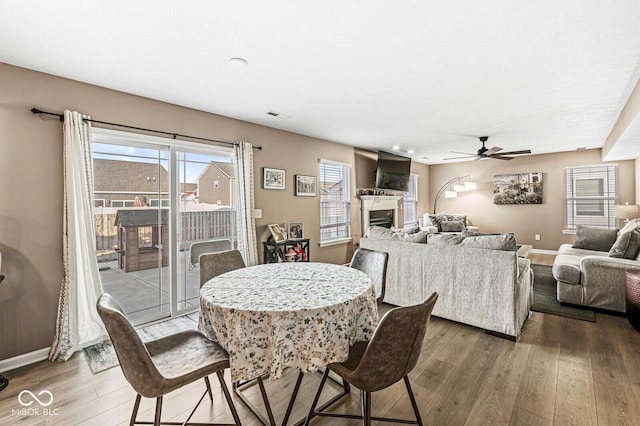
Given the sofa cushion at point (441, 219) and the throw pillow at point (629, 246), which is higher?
the sofa cushion at point (441, 219)

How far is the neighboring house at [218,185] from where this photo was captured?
12.2 feet

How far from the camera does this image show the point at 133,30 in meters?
1.98

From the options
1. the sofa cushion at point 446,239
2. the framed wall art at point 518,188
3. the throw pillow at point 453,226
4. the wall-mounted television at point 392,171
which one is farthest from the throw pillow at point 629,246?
the framed wall art at point 518,188

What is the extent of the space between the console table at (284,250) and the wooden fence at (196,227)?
51cm

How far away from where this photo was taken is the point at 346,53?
2309 mm

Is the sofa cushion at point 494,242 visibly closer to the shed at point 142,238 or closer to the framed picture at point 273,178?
the framed picture at point 273,178

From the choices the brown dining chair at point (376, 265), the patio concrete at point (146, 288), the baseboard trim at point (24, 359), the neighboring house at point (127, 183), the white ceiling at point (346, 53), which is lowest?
the baseboard trim at point (24, 359)

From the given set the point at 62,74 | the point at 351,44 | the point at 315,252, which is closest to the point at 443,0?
the point at 351,44

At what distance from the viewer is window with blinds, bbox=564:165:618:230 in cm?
650

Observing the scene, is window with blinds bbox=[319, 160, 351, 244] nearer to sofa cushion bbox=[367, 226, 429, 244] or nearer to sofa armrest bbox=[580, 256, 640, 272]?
sofa cushion bbox=[367, 226, 429, 244]

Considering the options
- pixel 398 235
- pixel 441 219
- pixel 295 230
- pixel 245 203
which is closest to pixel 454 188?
pixel 441 219

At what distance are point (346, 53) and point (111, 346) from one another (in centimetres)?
343

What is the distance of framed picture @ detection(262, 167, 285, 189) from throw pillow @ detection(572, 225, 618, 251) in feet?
16.4

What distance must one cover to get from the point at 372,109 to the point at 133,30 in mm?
2544
